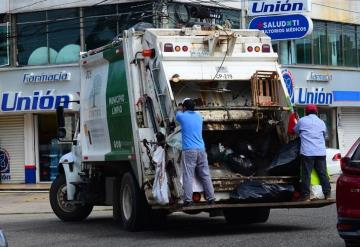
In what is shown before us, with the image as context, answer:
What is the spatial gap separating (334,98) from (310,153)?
20449 mm

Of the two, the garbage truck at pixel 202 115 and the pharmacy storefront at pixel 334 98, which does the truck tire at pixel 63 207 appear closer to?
the garbage truck at pixel 202 115

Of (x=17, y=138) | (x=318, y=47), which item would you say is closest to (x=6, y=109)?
(x=17, y=138)

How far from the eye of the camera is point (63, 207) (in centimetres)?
1491

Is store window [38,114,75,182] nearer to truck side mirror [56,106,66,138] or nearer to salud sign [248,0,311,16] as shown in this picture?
salud sign [248,0,311,16]

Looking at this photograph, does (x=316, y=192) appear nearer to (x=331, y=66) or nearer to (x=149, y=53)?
(x=149, y=53)

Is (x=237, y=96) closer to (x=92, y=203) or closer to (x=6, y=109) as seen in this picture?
(x=92, y=203)

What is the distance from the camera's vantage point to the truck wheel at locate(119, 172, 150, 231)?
1180cm

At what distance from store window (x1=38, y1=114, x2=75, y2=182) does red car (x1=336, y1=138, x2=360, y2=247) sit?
809 inches

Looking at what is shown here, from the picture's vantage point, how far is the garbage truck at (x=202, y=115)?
1126cm

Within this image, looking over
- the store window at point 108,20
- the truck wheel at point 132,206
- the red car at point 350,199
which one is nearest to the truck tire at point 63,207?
the truck wheel at point 132,206

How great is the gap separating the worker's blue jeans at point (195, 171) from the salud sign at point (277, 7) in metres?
13.8

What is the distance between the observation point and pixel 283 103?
11984mm

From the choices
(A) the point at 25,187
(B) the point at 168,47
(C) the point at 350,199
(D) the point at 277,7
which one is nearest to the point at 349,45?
(D) the point at 277,7

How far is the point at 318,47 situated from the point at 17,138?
12772mm
